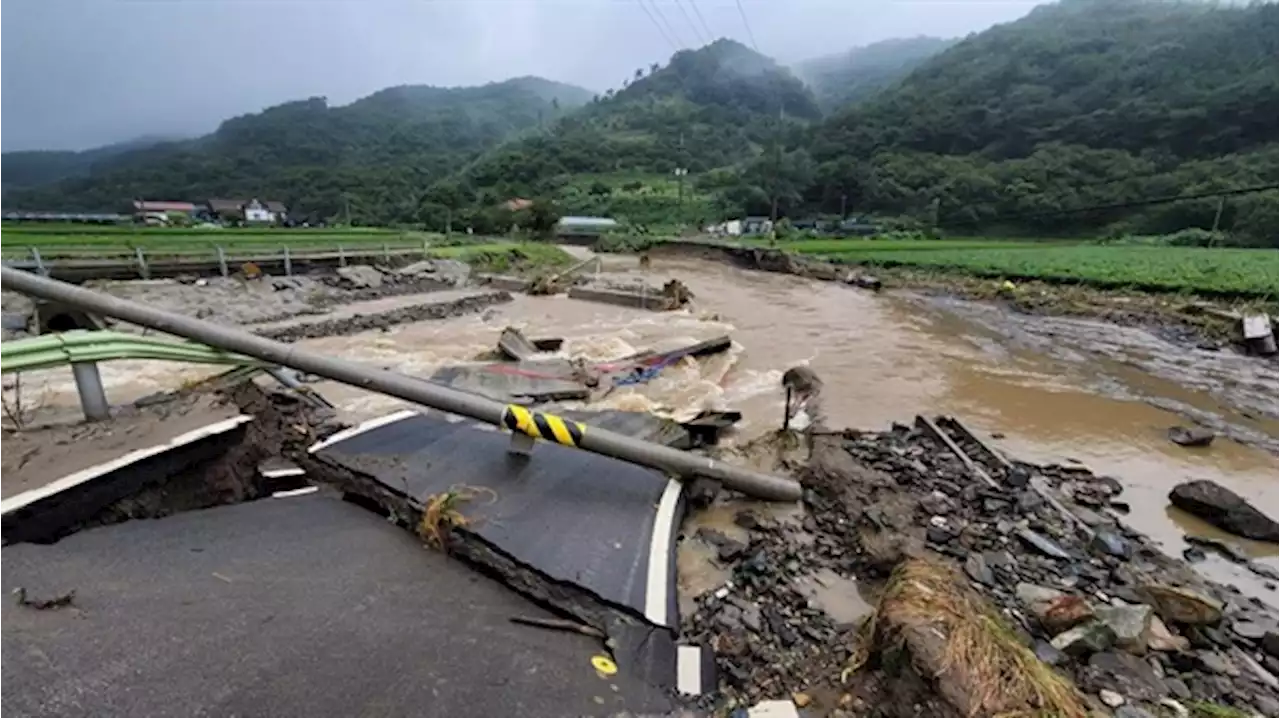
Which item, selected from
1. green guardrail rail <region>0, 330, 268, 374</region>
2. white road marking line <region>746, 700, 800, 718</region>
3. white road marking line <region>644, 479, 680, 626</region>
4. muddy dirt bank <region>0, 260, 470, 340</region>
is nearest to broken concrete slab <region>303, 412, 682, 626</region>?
white road marking line <region>644, 479, 680, 626</region>

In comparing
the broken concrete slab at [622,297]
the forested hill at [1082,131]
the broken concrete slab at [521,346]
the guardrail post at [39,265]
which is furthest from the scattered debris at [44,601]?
the forested hill at [1082,131]

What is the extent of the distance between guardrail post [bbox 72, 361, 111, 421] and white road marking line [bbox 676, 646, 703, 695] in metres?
4.13

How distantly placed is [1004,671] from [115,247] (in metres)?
27.8

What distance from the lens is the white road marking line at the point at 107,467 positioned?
304 centimetres

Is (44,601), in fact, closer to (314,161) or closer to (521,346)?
(521,346)

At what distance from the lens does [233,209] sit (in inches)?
2781

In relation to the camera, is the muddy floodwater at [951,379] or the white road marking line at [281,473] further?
the muddy floodwater at [951,379]

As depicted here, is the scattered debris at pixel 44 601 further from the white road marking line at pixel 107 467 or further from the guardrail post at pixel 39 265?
the guardrail post at pixel 39 265

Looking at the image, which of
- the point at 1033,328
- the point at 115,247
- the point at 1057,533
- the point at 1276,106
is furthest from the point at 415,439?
the point at 1276,106

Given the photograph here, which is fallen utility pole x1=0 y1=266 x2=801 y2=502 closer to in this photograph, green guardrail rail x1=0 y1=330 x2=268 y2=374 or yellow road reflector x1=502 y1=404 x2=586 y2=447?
yellow road reflector x1=502 y1=404 x2=586 y2=447

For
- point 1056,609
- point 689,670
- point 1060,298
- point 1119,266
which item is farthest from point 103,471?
point 1119,266

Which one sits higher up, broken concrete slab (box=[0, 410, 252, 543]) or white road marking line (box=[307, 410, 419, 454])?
broken concrete slab (box=[0, 410, 252, 543])

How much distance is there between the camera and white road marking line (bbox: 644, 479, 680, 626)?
3.06 metres

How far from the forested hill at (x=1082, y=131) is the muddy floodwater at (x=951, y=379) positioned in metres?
38.8
